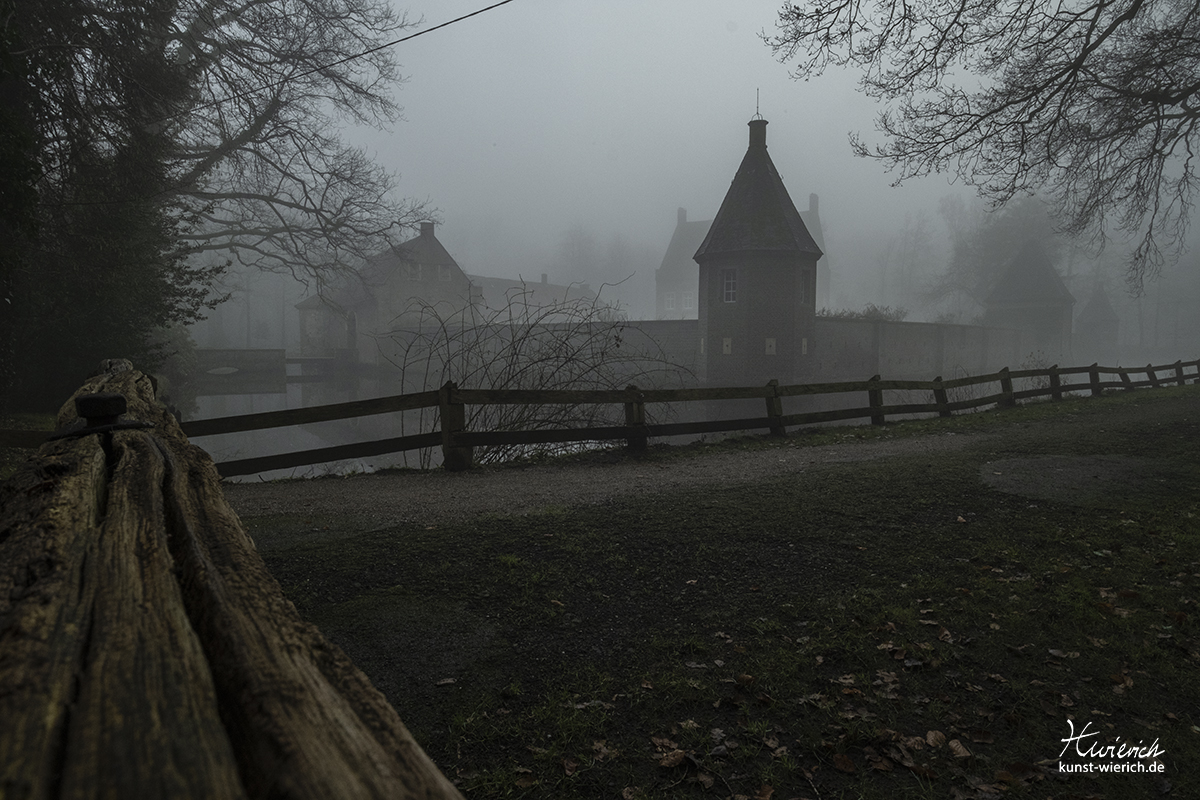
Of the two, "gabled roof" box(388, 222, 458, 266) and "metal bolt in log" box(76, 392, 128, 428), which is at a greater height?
"gabled roof" box(388, 222, 458, 266)

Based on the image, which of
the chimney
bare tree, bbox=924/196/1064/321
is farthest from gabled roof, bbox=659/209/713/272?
the chimney

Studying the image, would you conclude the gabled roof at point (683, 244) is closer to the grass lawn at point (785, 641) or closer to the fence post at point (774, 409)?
the fence post at point (774, 409)

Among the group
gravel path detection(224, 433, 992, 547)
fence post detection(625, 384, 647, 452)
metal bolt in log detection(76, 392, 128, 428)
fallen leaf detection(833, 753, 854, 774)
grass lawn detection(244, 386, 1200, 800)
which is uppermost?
metal bolt in log detection(76, 392, 128, 428)

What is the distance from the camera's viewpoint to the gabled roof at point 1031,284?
5472 centimetres

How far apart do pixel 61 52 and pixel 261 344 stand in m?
76.7

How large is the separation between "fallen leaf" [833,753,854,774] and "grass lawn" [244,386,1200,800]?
1 cm

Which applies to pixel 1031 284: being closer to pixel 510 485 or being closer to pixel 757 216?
pixel 757 216

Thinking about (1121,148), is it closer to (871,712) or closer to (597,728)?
(871,712)

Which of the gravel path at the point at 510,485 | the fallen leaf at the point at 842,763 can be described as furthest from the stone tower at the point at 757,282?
the fallen leaf at the point at 842,763

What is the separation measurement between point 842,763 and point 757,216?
3450cm

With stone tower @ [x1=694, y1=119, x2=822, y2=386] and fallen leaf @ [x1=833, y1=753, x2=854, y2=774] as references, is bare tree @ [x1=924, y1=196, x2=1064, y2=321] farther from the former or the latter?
fallen leaf @ [x1=833, y1=753, x2=854, y2=774]

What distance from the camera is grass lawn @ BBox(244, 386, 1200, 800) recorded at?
9.46 ft

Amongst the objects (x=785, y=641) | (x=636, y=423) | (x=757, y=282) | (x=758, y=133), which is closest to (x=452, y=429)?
(x=636, y=423)

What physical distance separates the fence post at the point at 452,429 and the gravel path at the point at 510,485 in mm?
232
